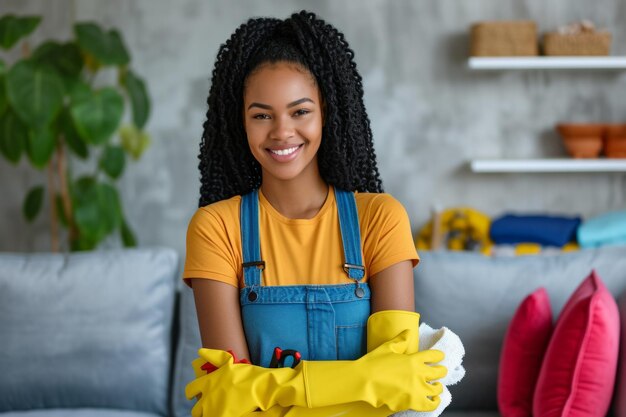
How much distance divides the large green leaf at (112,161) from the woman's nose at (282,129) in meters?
2.53

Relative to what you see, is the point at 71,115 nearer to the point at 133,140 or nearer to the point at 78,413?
the point at 133,140

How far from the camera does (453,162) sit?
4.04 metres

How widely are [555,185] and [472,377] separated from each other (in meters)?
1.91

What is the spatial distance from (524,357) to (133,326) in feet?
3.48

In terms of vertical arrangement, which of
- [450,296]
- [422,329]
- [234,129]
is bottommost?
[450,296]

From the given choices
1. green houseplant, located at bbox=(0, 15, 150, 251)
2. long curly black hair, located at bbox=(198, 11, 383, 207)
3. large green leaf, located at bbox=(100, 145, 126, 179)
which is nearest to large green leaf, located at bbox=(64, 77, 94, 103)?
green houseplant, located at bbox=(0, 15, 150, 251)

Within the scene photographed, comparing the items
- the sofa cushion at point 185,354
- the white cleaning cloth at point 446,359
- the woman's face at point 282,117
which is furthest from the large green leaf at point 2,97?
the white cleaning cloth at point 446,359

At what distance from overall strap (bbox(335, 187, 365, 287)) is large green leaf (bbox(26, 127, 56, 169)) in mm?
2289

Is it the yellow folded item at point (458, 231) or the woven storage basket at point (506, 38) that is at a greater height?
the woven storage basket at point (506, 38)

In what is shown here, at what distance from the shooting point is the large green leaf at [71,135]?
352cm

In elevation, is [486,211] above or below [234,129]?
below

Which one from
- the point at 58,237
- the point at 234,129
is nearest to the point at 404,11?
the point at 58,237

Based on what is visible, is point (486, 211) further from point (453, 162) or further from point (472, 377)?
point (472, 377)

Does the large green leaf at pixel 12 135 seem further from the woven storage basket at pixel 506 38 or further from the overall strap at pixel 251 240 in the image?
the overall strap at pixel 251 240
